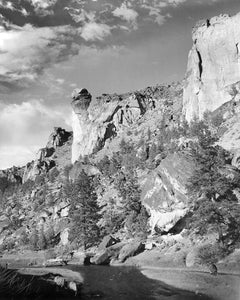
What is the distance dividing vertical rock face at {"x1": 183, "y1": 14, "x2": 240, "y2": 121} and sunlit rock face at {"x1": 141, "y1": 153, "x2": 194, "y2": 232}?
55856mm

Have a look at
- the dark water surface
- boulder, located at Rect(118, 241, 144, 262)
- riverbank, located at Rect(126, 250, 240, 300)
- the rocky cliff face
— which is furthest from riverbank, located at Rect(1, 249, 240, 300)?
the rocky cliff face

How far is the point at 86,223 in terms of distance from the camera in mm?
74625

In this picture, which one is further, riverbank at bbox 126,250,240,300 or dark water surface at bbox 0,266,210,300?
riverbank at bbox 126,250,240,300

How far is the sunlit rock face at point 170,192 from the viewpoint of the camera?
54.8 m

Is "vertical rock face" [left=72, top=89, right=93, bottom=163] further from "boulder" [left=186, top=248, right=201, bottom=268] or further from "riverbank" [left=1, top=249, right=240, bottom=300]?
"boulder" [left=186, top=248, right=201, bottom=268]

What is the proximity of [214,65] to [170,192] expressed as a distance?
7203 cm

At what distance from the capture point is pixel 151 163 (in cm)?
10375

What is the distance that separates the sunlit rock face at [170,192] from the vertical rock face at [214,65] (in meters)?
55.9

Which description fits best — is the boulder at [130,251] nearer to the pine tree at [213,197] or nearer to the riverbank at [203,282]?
the riverbank at [203,282]

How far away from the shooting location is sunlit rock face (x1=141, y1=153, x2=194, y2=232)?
180 ft

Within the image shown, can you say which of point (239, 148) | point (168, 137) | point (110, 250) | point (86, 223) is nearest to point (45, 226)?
point (86, 223)

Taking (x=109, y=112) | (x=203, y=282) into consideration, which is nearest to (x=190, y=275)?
(x=203, y=282)

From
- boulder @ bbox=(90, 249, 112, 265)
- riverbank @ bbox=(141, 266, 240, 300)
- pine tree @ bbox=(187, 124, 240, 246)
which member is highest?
pine tree @ bbox=(187, 124, 240, 246)

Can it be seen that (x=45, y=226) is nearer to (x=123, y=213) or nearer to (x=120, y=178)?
(x=120, y=178)
